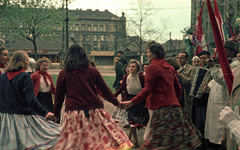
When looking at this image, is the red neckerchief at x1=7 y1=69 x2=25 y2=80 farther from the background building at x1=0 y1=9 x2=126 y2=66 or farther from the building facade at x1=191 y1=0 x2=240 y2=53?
the building facade at x1=191 y1=0 x2=240 y2=53

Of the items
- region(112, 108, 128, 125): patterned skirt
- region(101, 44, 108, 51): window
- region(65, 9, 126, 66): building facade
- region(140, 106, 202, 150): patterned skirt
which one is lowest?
region(112, 108, 128, 125): patterned skirt

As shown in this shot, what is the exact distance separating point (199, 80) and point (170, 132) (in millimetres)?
1927

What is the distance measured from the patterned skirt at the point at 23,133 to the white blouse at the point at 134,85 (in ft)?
6.17

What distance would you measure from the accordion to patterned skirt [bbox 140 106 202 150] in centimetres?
160

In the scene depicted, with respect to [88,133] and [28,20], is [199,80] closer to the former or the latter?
[88,133]

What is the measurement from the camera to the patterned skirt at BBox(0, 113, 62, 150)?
346 centimetres

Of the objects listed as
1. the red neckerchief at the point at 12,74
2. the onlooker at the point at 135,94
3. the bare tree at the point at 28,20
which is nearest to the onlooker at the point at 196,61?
the onlooker at the point at 135,94

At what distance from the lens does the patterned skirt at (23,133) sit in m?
3.46

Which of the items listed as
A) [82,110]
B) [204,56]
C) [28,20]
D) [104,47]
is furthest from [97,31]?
[82,110]

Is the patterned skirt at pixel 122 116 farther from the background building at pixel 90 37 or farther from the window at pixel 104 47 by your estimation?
the window at pixel 104 47

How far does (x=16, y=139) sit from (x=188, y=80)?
3.33 m

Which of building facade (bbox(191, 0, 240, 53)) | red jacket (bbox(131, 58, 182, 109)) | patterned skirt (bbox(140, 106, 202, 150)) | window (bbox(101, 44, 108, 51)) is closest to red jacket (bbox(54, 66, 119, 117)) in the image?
red jacket (bbox(131, 58, 182, 109))

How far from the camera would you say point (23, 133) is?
11.7 feet

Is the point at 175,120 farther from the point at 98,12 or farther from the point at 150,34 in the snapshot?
the point at 98,12
